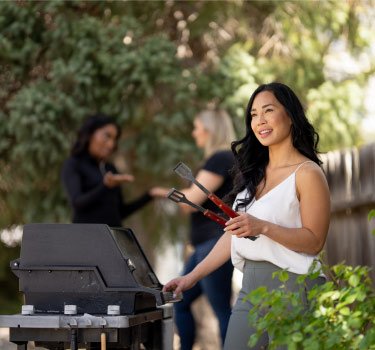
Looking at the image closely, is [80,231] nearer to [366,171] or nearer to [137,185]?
[366,171]

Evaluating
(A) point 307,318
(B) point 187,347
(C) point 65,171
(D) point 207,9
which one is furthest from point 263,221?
(D) point 207,9

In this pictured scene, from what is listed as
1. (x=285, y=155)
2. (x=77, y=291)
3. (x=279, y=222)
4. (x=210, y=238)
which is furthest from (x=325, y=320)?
(x=210, y=238)

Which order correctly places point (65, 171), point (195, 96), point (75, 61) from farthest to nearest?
1. point (195, 96)
2. point (75, 61)
3. point (65, 171)

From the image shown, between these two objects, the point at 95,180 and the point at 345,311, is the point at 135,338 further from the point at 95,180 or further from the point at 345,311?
the point at 95,180

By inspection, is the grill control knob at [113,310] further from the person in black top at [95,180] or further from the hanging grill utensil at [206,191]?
the person in black top at [95,180]

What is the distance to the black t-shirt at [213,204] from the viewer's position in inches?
176

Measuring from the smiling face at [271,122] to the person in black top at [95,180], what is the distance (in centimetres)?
178

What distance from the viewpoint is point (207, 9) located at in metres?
7.69

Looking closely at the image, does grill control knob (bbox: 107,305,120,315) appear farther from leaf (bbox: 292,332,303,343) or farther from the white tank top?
leaf (bbox: 292,332,303,343)

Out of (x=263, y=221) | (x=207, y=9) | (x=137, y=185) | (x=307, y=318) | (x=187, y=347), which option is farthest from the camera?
(x=137, y=185)

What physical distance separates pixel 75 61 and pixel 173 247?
2.75 meters

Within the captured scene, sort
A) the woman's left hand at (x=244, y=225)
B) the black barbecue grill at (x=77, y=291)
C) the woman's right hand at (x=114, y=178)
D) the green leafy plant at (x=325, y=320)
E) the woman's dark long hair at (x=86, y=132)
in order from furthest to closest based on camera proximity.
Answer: the woman's dark long hair at (x=86, y=132) → the woman's right hand at (x=114, y=178) → the black barbecue grill at (x=77, y=291) → the woman's left hand at (x=244, y=225) → the green leafy plant at (x=325, y=320)

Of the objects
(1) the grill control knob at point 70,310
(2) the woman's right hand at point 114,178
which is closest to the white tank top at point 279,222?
(1) the grill control knob at point 70,310

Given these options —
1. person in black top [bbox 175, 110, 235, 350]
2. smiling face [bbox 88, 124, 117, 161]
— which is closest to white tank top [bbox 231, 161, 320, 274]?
person in black top [bbox 175, 110, 235, 350]
